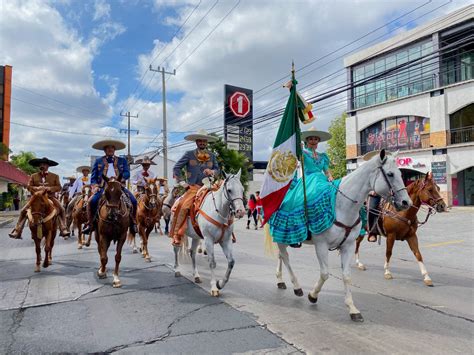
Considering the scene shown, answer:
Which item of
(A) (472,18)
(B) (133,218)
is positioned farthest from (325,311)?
(A) (472,18)

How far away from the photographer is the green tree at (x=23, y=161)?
180 ft

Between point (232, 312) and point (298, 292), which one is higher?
point (298, 292)

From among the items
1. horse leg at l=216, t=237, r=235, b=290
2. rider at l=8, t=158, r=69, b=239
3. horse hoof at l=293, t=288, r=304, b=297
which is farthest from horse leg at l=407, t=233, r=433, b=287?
rider at l=8, t=158, r=69, b=239

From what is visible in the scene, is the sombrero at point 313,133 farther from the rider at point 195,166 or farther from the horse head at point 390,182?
the horse head at point 390,182

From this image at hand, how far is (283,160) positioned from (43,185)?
Answer: 596cm

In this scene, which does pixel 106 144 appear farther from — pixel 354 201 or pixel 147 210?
pixel 354 201

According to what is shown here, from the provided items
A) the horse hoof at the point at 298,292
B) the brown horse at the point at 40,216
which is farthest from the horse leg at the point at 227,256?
the brown horse at the point at 40,216

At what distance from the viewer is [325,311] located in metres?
5.20

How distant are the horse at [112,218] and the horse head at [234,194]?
225 centimetres

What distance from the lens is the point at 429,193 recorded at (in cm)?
704

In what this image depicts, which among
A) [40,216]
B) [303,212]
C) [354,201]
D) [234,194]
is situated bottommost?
[40,216]

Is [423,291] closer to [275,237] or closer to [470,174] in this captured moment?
[275,237]

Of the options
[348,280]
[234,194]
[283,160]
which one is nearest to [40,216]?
[234,194]

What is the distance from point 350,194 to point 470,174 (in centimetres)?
2845
